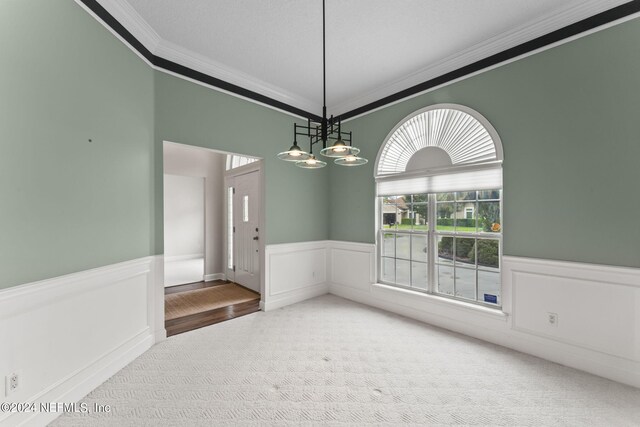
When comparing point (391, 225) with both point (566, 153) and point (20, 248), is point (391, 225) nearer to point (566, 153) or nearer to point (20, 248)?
point (566, 153)

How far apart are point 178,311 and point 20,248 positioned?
243 centimetres

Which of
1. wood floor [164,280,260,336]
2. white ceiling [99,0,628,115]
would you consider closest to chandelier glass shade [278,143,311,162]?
white ceiling [99,0,628,115]

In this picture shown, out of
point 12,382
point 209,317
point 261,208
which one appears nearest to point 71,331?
point 12,382

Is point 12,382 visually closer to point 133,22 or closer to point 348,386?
point 348,386

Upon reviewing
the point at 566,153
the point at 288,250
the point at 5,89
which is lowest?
the point at 288,250

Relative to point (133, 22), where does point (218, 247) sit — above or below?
below

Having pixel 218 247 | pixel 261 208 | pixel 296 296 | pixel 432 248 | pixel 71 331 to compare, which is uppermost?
pixel 261 208

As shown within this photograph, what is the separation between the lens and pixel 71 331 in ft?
6.18

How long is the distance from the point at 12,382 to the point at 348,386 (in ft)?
7.13

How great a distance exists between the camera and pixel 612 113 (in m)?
2.17

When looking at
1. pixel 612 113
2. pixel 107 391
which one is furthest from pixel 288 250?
pixel 612 113

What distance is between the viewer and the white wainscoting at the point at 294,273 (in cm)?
380

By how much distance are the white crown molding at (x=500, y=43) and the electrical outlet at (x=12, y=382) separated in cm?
447

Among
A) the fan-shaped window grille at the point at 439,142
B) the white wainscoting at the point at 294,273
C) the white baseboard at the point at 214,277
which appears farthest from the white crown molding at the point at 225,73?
the white baseboard at the point at 214,277
